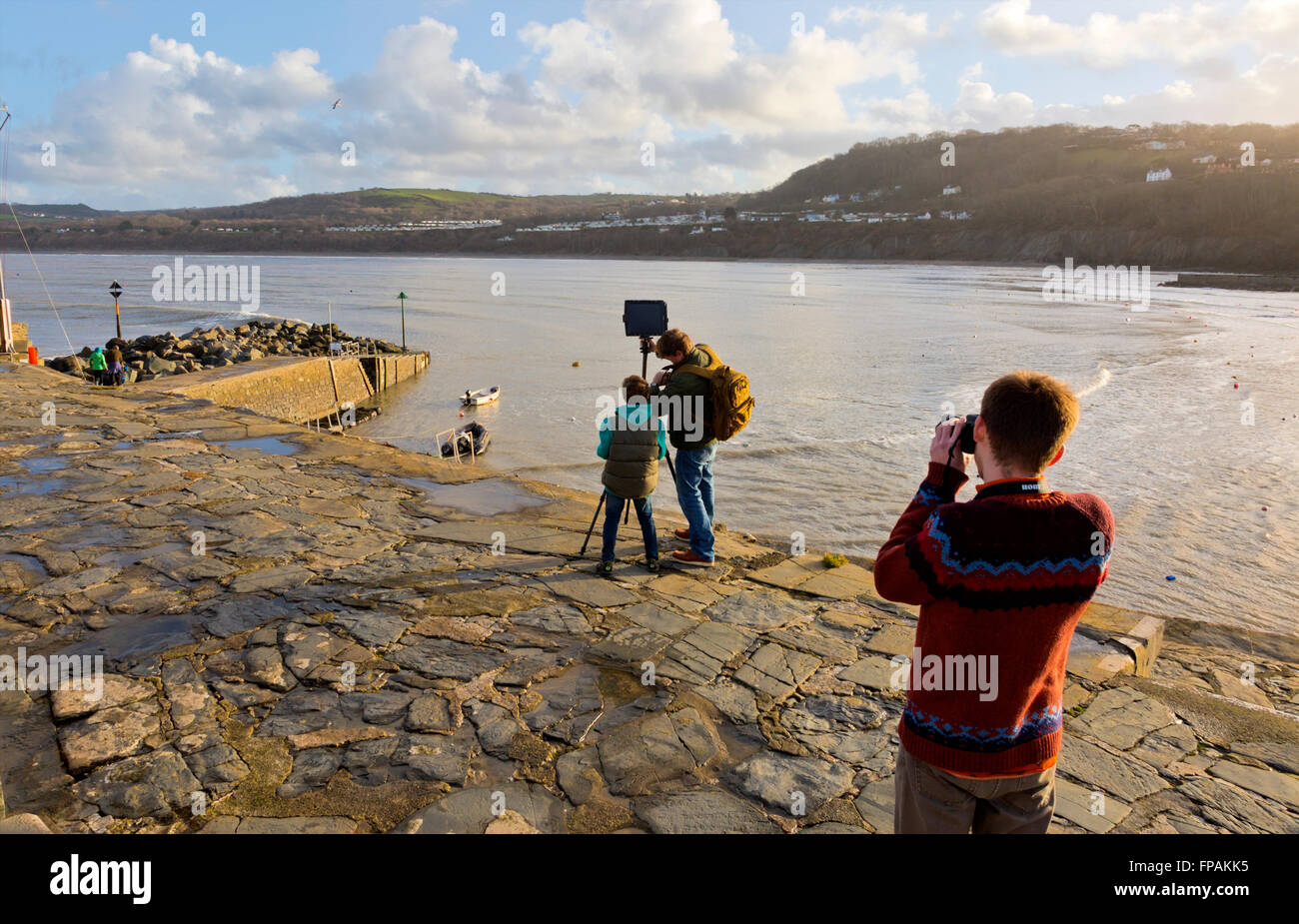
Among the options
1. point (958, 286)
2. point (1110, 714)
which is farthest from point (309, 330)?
point (958, 286)

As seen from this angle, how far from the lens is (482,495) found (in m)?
7.83

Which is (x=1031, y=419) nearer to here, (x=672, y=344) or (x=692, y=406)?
(x=692, y=406)

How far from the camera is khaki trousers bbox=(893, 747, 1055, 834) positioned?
212 cm

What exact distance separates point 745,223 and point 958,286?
68685mm

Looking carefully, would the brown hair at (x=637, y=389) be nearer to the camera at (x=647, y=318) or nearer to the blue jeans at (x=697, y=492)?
the blue jeans at (x=697, y=492)

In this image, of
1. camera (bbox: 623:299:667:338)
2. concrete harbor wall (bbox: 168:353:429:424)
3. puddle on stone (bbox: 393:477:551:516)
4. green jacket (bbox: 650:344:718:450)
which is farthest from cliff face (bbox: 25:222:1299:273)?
green jacket (bbox: 650:344:718:450)

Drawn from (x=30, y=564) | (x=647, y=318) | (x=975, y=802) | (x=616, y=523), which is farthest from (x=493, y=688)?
(x=30, y=564)

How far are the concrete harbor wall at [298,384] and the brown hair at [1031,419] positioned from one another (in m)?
13.9

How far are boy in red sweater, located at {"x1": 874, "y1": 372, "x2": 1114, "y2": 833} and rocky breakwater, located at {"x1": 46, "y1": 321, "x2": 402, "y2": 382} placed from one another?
1893 centimetres

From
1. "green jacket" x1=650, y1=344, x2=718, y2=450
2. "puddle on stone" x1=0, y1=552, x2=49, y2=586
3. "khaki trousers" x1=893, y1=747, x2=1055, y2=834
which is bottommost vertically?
"puddle on stone" x1=0, y1=552, x2=49, y2=586

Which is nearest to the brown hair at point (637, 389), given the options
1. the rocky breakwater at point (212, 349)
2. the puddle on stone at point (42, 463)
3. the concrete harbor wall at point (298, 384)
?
the puddle on stone at point (42, 463)

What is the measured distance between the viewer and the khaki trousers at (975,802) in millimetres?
2121

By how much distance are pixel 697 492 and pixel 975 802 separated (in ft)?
12.8

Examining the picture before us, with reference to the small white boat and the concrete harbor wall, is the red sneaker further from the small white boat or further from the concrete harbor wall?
the small white boat
